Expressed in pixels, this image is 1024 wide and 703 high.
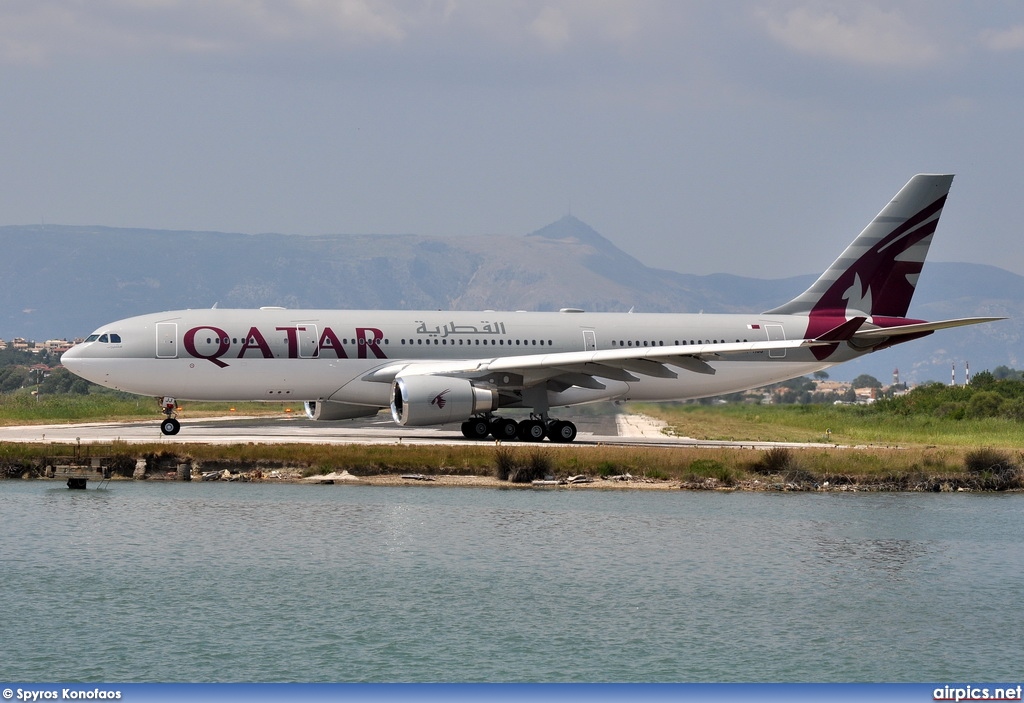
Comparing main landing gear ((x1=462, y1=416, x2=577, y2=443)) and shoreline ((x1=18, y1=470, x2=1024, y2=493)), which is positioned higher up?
main landing gear ((x1=462, y1=416, x2=577, y2=443))

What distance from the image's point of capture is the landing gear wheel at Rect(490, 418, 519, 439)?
4616 cm

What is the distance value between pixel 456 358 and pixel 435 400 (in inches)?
193

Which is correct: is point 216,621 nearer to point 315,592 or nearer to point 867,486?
point 315,592

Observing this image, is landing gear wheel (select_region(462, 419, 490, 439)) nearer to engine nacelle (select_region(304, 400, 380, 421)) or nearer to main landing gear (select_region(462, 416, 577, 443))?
main landing gear (select_region(462, 416, 577, 443))

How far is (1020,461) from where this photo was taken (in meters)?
42.3

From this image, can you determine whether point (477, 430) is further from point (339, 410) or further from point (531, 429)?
point (339, 410)

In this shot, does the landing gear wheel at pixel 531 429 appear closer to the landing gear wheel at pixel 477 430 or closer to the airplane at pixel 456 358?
the airplane at pixel 456 358

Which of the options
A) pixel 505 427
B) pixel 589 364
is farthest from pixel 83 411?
pixel 589 364

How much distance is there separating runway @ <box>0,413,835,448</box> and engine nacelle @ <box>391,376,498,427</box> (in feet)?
3.17

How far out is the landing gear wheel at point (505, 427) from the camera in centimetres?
4616

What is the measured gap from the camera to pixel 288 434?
48094 mm

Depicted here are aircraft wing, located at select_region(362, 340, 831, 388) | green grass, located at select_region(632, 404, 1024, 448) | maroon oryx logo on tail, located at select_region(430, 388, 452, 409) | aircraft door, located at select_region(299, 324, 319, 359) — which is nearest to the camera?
aircraft wing, located at select_region(362, 340, 831, 388)

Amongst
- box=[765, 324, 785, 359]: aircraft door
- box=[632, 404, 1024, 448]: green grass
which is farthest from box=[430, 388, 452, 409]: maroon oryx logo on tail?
box=[632, 404, 1024, 448]: green grass

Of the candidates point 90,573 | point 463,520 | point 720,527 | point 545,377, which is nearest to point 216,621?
point 90,573
